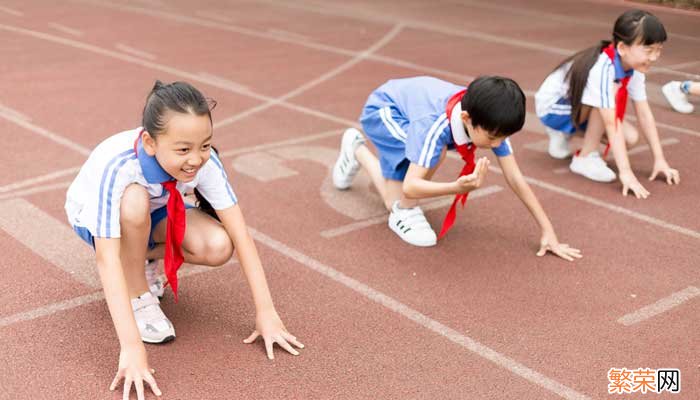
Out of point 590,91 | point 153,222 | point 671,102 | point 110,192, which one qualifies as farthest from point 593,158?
point 110,192

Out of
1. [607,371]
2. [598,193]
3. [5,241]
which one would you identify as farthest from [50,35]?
[607,371]

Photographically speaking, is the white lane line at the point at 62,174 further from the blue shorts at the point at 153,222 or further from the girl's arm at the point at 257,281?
the girl's arm at the point at 257,281

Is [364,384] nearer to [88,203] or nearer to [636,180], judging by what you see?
[88,203]

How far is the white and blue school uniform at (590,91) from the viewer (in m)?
5.70

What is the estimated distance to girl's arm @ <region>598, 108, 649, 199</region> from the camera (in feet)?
18.6

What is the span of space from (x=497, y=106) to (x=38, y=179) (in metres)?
3.18

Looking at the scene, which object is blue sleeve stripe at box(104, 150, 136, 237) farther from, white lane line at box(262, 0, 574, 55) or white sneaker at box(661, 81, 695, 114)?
white lane line at box(262, 0, 574, 55)

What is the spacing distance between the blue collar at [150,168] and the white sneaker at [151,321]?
609mm

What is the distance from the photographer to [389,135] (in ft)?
16.5

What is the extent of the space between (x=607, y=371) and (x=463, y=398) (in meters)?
0.68

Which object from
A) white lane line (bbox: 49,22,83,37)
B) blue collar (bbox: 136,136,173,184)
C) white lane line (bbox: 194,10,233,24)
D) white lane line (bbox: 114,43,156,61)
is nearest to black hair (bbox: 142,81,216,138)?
blue collar (bbox: 136,136,173,184)

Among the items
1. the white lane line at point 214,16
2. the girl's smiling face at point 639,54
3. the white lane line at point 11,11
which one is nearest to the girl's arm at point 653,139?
the girl's smiling face at point 639,54

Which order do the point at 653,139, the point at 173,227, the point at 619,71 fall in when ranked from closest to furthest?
1. the point at 173,227
2. the point at 619,71
3. the point at 653,139

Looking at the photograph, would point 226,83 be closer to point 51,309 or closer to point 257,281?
point 51,309
